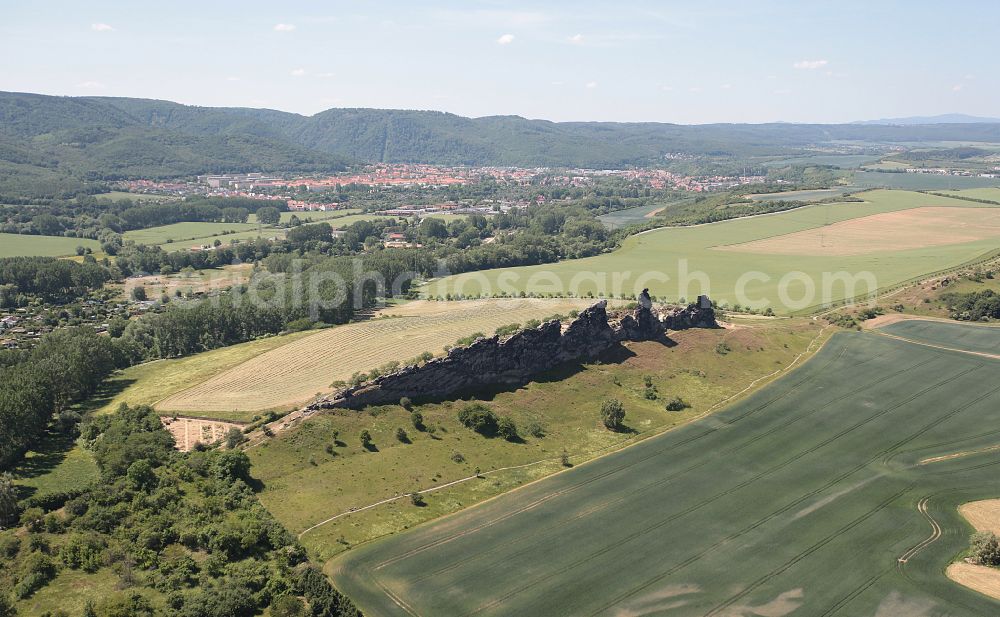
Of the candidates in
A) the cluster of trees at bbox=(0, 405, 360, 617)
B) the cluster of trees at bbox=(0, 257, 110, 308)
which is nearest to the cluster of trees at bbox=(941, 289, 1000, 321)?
the cluster of trees at bbox=(0, 405, 360, 617)

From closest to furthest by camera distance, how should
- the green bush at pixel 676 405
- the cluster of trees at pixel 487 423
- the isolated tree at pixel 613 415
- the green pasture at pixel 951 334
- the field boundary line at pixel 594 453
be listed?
the field boundary line at pixel 594 453
the cluster of trees at pixel 487 423
the isolated tree at pixel 613 415
the green bush at pixel 676 405
the green pasture at pixel 951 334

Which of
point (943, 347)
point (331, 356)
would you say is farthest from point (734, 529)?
point (943, 347)

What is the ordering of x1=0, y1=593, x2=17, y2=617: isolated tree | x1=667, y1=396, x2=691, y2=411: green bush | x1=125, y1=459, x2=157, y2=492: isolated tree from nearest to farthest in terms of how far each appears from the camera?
x1=0, y1=593, x2=17, y2=617: isolated tree, x1=125, y1=459, x2=157, y2=492: isolated tree, x1=667, y1=396, x2=691, y2=411: green bush

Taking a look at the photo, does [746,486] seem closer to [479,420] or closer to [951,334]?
[479,420]

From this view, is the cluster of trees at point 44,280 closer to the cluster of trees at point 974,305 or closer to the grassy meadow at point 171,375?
the grassy meadow at point 171,375

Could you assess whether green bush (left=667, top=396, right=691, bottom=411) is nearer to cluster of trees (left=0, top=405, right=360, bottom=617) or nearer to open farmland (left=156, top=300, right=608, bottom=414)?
open farmland (left=156, top=300, right=608, bottom=414)

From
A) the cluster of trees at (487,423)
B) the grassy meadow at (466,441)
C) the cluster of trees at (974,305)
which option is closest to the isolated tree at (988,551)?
the grassy meadow at (466,441)
